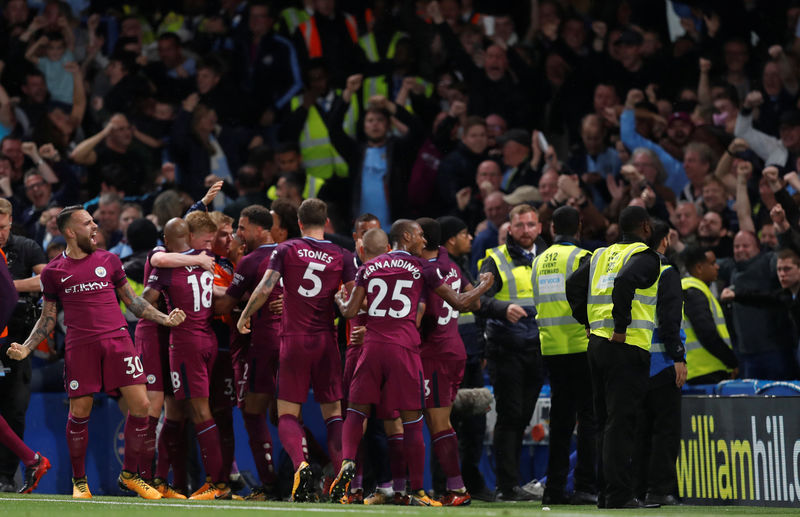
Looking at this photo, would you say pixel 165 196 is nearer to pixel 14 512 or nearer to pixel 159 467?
pixel 159 467

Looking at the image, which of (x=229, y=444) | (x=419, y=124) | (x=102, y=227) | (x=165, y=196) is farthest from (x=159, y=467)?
(x=419, y=124)

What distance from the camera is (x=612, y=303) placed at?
9.77 meters

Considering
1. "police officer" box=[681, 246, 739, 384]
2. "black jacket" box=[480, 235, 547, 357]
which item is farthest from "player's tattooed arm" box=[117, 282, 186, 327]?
"police officer" box=[681, 246, 739, 384]

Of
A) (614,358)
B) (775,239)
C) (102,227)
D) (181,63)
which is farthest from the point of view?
(181,63)

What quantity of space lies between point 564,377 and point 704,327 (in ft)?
5.88

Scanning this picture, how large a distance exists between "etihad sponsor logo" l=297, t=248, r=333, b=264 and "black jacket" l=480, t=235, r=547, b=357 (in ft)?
5.20

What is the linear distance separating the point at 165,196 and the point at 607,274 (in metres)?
5.70

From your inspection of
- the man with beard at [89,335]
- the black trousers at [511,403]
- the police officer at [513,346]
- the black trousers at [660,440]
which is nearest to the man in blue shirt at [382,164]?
the police officer at [513,346]

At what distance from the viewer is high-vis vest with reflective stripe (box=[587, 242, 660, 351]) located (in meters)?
9.70

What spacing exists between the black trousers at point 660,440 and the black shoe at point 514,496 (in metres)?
1.21

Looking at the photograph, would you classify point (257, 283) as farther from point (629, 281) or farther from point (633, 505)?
point (633, 505)

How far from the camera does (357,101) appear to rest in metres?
17.7

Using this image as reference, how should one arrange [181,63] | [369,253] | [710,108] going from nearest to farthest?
[369,253] → [710,108] → [181,63]

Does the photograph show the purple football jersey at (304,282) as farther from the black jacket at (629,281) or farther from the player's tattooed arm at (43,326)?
the black jacket at (629,281)
